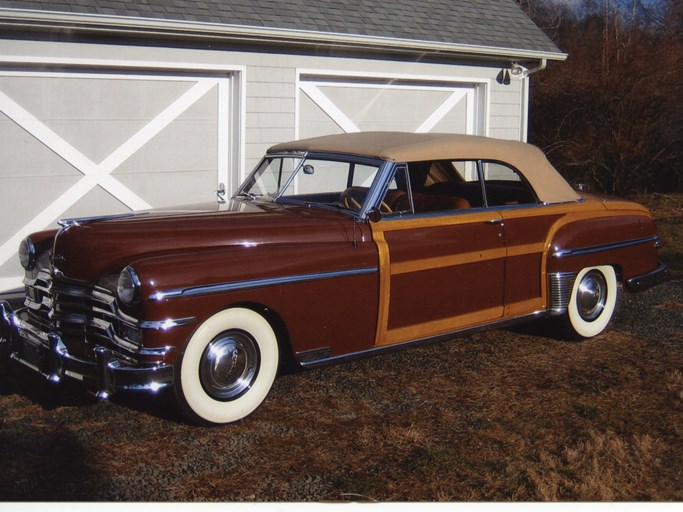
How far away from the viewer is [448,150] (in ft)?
19.6

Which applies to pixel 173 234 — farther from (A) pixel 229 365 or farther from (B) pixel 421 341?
(B) pixel 421 341

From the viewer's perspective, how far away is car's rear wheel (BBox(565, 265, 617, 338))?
21.8 feet

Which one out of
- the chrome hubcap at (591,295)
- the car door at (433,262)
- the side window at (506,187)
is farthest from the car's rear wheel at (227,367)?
the chrome hubcap at (591,295)

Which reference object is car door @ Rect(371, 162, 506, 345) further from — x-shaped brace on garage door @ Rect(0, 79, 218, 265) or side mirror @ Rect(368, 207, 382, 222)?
x-shaped brace on garage door @ Rect(0, 79, 218, 265)

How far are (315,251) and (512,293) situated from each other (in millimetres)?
1732

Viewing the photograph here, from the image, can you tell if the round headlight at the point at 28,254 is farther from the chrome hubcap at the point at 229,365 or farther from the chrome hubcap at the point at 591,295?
the chrome hubcap at the point at 591,295

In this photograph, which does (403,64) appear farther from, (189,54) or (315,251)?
(315,251)

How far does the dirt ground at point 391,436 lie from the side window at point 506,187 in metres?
1.15

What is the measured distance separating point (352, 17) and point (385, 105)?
Result: 1.08 metres

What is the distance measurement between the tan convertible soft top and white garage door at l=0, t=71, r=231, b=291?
2.57 meters

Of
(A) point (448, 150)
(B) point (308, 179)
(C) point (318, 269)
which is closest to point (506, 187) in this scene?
(A) point (448, 150)

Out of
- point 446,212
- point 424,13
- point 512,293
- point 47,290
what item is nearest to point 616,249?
point 512,293

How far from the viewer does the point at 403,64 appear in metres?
10.0

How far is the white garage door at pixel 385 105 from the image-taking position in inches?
377
